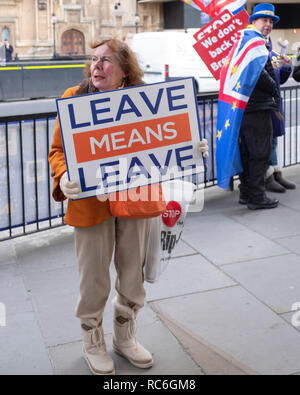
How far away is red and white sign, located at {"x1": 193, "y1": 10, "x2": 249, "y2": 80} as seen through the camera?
6691 millimetres

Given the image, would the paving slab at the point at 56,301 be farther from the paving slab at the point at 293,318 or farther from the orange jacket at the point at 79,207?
the paving slab at the point at 293,318

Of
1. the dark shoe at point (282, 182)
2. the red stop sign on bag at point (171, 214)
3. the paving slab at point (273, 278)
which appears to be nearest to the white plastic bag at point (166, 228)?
the red stop sign on bag at point (171, 214)

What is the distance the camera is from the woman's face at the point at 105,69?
116 inches

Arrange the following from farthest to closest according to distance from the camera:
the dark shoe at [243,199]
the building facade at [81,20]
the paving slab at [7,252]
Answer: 1. the building facade at [81,20]
2. the dark shoe at [243,199]
3. the paving slab at [7,252]

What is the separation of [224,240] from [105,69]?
293 centimetres

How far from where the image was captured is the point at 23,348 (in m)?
3.55

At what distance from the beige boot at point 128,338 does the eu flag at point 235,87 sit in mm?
3202

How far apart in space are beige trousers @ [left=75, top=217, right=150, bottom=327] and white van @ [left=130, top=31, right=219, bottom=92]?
55.7 feet

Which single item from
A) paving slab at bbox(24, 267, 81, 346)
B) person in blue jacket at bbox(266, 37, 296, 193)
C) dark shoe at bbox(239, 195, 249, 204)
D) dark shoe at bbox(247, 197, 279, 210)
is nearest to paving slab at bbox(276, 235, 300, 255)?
dark shoe at bbox(247, 197, 279, 210)

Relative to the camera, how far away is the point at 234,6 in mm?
6855

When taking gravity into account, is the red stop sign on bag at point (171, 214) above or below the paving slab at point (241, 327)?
above

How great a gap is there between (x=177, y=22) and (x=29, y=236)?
47.2m

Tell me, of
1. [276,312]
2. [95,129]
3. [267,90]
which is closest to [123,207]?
[95,129]

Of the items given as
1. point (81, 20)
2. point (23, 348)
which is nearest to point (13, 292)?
point (23, 348)
